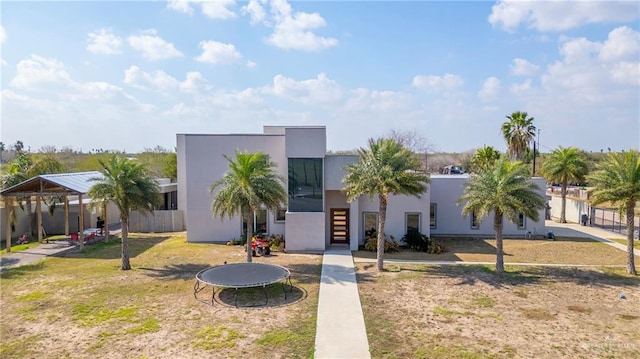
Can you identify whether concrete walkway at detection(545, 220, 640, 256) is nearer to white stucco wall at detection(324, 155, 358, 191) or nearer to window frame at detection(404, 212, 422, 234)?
window frame at detection(404, 212, 422, 234)

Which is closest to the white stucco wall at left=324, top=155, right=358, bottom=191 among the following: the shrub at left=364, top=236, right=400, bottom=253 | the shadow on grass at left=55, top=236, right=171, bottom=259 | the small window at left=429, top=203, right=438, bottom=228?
the shrub at left=364, top=236, right=400, bottom=253

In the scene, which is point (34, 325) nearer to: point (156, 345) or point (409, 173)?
point (156, 345)

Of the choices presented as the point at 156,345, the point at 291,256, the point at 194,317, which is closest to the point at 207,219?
the point at 291,256

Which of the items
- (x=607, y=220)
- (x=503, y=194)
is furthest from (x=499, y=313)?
(x=607, y=220)

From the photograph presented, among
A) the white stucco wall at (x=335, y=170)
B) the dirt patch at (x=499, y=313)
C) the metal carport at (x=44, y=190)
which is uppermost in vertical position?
the white stucco wall at (x=335, y=170)

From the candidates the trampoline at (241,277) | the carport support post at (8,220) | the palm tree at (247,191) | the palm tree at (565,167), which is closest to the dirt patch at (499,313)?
the trampoline at (241,277)

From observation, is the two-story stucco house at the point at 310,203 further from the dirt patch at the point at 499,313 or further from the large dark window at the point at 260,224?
the dirt patch at the point at 499,313
